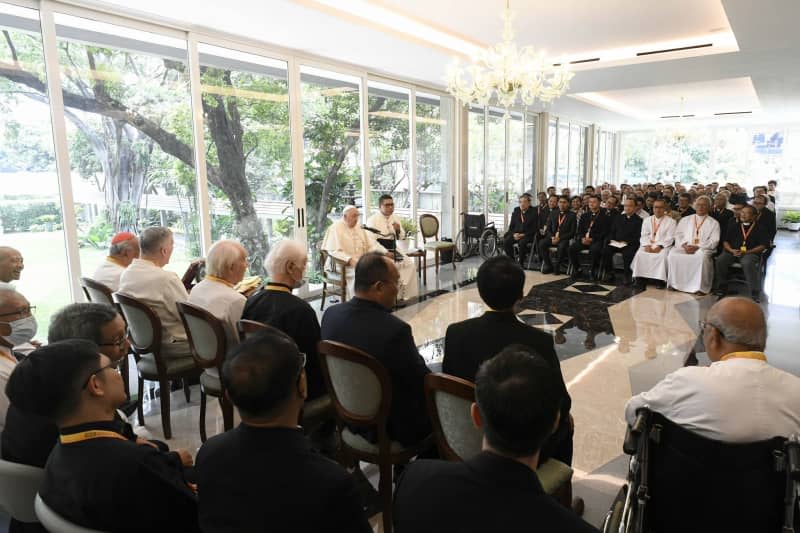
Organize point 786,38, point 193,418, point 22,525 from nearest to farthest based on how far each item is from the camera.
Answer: point 22,525
point 193,418
point 786,38

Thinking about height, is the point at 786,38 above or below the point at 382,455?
above

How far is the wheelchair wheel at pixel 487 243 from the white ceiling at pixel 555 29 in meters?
2.64

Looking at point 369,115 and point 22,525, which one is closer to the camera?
point 22,525

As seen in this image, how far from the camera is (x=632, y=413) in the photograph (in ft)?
5.71

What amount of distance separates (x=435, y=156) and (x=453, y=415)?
7.65m

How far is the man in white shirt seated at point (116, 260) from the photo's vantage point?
3.44 metres

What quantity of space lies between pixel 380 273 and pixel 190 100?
3.91 meters

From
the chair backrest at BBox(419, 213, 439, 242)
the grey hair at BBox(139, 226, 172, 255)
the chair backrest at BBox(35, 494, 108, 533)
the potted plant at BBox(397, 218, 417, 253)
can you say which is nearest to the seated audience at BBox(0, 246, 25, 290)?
the grey hair at BBox(139, 226, 172, 255)

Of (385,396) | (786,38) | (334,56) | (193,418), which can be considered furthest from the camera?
(334,56)

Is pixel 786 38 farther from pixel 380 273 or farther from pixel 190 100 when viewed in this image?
pixel 190 100

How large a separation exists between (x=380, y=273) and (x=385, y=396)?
1.75 ft

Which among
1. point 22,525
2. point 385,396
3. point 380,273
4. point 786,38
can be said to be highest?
point 786,38

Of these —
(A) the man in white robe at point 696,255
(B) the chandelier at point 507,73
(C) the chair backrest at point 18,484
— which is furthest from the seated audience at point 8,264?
(A) the man in white robe at point 696,255

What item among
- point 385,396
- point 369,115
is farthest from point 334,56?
point 385,396
